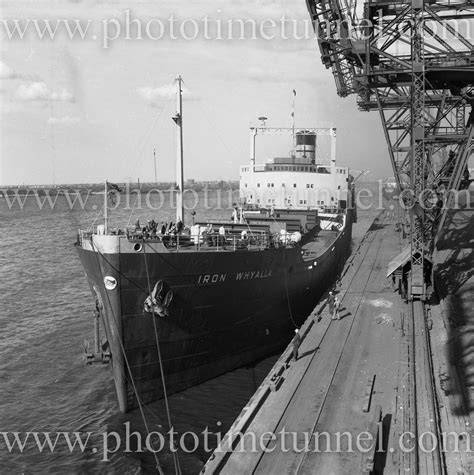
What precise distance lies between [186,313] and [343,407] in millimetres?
6573

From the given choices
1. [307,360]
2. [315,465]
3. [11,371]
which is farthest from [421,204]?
[11,371]

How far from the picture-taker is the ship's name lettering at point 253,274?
18.5 meters

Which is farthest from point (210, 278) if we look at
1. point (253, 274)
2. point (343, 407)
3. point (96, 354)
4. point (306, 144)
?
point (306, 144)

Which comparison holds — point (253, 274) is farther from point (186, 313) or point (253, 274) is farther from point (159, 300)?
point (159, 300)

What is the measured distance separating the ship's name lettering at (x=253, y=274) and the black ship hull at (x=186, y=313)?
0.04 feet

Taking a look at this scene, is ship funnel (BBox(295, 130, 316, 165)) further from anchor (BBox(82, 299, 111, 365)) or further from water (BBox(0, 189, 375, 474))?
anchor (BBox(82, 299, 111, 365))

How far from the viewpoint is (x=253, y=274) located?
63.2ft

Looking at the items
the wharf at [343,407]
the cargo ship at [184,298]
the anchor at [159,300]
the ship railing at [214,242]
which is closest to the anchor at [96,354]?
the cargo ship at [184,298]

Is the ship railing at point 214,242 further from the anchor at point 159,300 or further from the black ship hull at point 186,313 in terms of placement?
the anchor at point 159,300

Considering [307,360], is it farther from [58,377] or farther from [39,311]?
[39,311]

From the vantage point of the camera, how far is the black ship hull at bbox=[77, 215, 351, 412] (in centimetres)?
1559

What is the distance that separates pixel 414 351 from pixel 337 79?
19060 mm

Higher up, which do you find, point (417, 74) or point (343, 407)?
point (417, 74)

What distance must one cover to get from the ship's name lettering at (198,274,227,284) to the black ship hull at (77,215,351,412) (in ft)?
0.12
